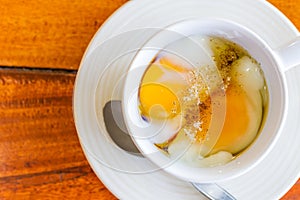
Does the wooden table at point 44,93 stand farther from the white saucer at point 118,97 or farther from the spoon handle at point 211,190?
the spoon handle at point 211,190

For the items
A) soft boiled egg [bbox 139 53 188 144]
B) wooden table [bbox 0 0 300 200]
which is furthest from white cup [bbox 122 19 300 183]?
wooden table [bbox 0 0 300 200]

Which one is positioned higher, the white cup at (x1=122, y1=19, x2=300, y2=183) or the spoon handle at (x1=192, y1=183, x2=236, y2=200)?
the white cup at (x1=122, y1=19, x2=300, y2=183)

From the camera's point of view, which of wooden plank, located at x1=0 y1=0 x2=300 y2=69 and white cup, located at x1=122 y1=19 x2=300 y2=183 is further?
wooden plank, located at x1=0 y1=0 x2=300 y2=69

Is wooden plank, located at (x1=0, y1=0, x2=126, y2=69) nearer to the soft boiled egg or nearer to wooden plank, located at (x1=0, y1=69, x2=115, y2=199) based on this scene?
wooden plank, located at (x1=0, y1=69, x2=115, y2=199)

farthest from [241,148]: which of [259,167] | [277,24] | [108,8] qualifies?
[108,8]

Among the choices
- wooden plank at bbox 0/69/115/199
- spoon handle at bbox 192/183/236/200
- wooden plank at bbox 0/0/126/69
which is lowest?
wooden plank at bbox 0/69/115/199

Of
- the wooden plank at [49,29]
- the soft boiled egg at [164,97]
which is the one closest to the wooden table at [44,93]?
the wooden plank at [49,29]
